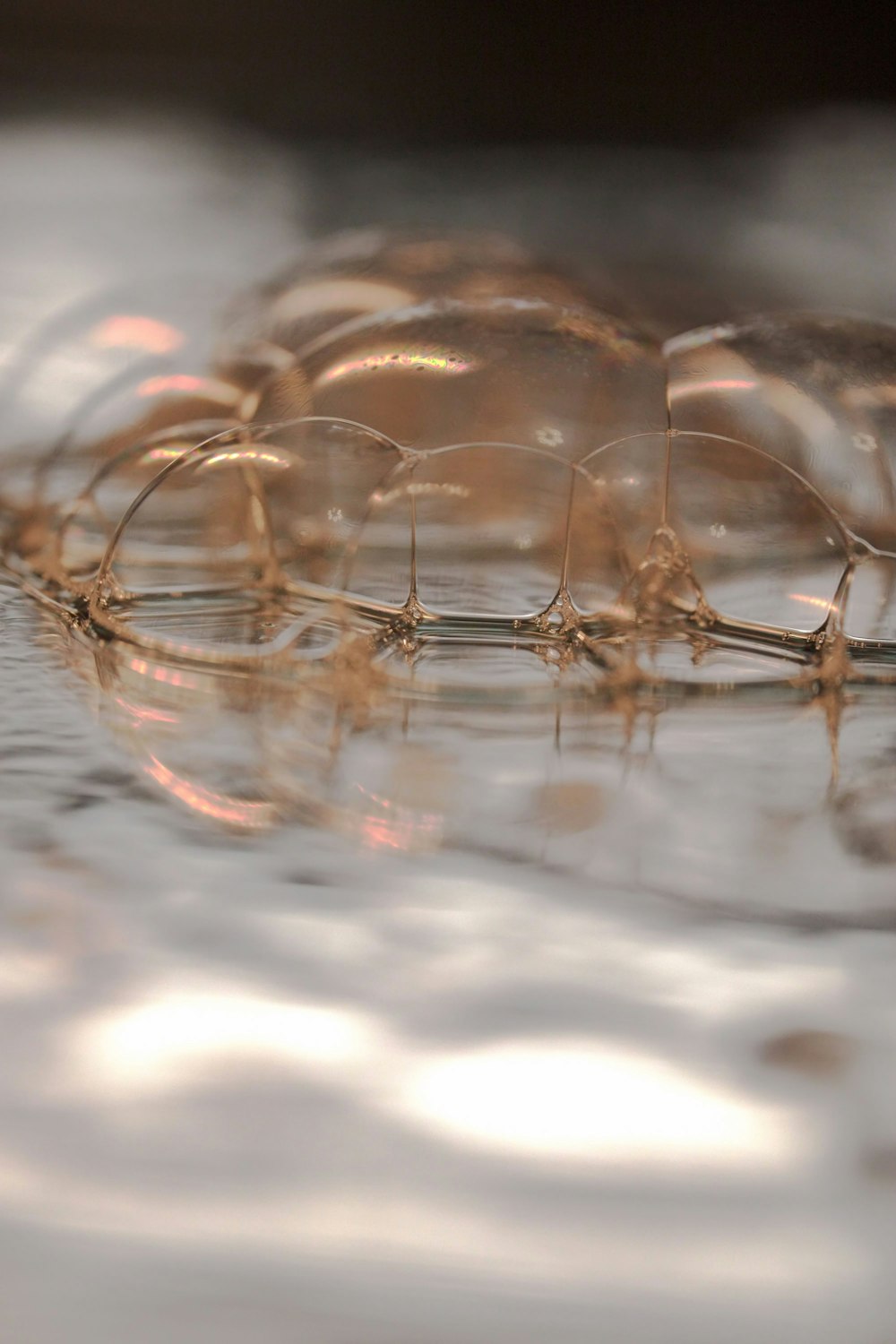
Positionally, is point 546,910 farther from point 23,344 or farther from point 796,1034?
point 23,344

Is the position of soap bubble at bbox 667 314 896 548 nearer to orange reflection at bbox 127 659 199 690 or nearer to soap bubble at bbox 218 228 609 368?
soap bubble at bbox 218 228 609 368

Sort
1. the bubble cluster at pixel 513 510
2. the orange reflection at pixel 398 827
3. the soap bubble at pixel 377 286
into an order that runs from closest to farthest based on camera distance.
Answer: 1. the orange reflection at pixel 398 827
2. the bubble cluster at pixel 513 510
3. the soap bubble at pixel 377 286

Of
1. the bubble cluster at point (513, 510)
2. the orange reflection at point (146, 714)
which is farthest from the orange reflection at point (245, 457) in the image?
the orange reflection at point (146, 714)

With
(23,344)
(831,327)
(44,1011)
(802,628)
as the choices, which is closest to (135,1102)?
(44,1011)

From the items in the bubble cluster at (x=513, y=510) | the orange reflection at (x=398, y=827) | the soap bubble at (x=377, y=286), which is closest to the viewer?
the orange reflection at (x=398, y=827)

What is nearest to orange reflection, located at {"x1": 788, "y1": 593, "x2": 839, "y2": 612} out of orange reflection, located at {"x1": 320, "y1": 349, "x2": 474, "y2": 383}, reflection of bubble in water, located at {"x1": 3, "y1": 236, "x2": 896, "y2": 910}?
reflection of bubble in water, located at {"x1": 3, "y1": 236, "x2": 896, "y2": 910}

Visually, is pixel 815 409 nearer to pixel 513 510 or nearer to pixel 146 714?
pixel 513 510

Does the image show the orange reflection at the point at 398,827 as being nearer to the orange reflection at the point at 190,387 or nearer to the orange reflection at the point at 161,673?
the orange reflection at the point at 161,673

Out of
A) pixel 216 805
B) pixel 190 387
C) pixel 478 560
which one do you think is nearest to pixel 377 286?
pixel 190 387
